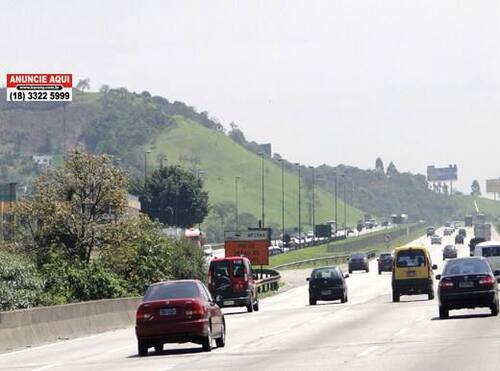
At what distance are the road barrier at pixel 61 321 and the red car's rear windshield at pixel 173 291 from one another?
5146 millimetres

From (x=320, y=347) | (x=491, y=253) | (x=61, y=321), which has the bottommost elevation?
(x=320, y=347)

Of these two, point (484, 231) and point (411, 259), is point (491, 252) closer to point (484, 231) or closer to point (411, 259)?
point (411, 259)

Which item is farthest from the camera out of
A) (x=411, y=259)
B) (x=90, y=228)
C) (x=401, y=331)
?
(x=90, y=228)

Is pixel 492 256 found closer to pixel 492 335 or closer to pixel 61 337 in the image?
pixel 61 337

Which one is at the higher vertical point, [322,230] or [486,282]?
[322,230]

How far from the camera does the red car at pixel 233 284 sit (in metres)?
54.3

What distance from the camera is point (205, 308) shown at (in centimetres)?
2869

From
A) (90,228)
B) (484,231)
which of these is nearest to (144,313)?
(90,228)

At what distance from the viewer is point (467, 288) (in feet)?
124

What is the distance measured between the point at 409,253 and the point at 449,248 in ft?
235

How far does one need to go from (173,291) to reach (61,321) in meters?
10.0

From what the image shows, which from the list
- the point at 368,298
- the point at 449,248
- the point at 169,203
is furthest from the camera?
the point at 169,203

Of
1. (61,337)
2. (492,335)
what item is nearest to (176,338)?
(492,335)

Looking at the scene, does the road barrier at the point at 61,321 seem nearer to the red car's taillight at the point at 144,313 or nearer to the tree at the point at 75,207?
the red car's taillight at the point at 144,313
